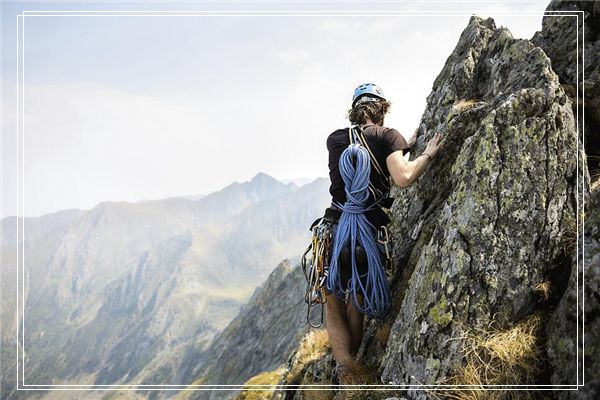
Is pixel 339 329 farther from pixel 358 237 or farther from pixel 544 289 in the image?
pixel 544 289

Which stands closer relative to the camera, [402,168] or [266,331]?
[402,168]

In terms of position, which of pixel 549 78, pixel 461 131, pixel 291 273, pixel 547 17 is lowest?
pixel 291 273

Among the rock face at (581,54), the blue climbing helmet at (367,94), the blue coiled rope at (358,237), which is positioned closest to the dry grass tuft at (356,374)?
the blue coiled rope at (358,237)

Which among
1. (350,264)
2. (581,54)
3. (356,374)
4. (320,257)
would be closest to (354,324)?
(356,374)

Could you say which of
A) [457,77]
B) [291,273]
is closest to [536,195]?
[457,77]

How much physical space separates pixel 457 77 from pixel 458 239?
20.8 feet

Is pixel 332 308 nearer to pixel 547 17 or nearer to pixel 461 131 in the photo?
pixel 461 131

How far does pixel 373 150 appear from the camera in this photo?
8.15 m

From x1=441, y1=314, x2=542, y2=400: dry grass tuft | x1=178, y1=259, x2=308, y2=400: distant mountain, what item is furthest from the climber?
x1=178, y1=259, x2=308, y2=400: distant mountain

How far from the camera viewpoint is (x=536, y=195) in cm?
657

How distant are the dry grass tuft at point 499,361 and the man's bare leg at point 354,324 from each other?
8.88ft

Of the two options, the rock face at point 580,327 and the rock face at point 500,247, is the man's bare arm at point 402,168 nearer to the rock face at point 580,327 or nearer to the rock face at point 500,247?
the rock face at point 500,247

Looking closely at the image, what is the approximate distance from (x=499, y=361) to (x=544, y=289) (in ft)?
4.39

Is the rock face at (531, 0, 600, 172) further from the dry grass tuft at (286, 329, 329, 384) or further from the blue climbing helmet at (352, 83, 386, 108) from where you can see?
the dry grass tuft at (286, 329, 329, 384)
